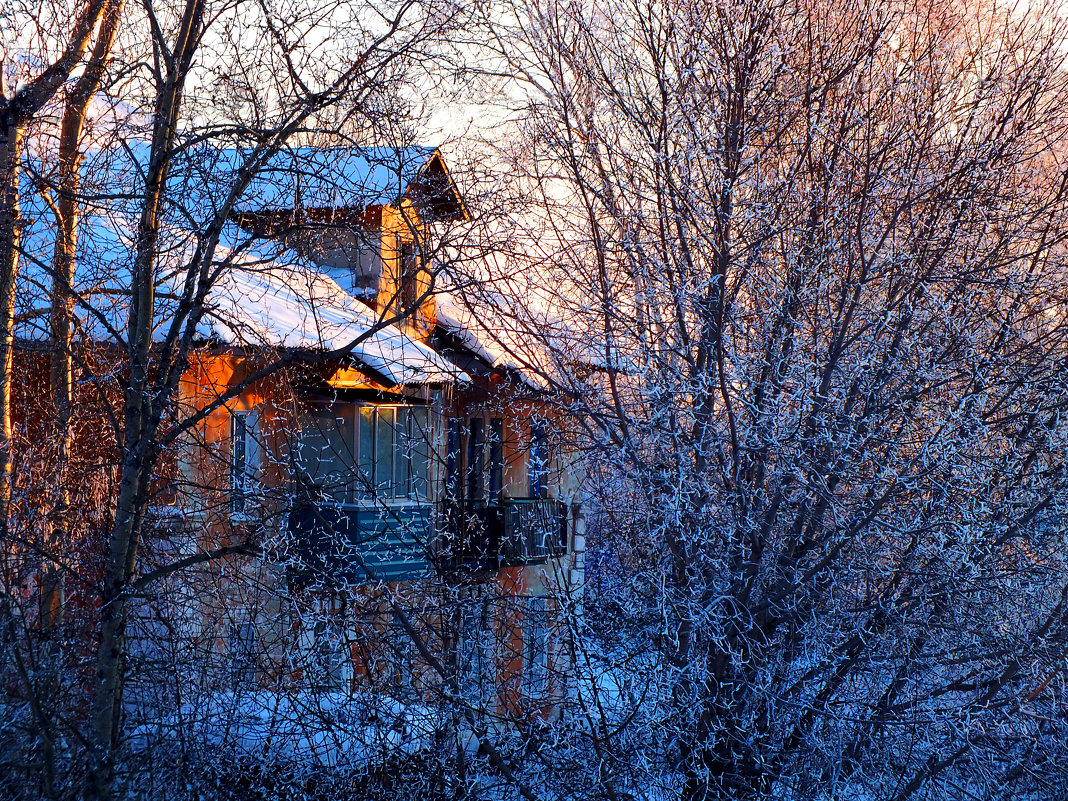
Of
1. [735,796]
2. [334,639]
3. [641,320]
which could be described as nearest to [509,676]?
[334,639]

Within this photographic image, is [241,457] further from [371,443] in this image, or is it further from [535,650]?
[371,443]

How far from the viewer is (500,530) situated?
12.6 m

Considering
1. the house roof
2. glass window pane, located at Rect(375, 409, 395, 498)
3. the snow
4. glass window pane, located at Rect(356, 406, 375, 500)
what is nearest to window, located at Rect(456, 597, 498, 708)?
the snow

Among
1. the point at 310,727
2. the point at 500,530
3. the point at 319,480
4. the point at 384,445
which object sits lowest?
the point at 310,727

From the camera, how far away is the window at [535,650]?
8109 mm

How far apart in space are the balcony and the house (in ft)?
0.23

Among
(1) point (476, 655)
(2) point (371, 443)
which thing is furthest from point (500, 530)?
(1) point (476, 655)

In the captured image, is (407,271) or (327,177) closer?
(327,177)

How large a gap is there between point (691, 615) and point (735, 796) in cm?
134

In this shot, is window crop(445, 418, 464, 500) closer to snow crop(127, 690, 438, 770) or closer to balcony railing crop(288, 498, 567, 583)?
balcony railing crop(288, 498, 567, 583)

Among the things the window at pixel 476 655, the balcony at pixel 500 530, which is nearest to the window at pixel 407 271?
the balcony at pixel 500 530

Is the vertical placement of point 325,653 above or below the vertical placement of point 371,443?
below

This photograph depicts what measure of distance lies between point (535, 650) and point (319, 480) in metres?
2.37

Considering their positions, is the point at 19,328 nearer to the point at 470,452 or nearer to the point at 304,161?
the point at 304,161
